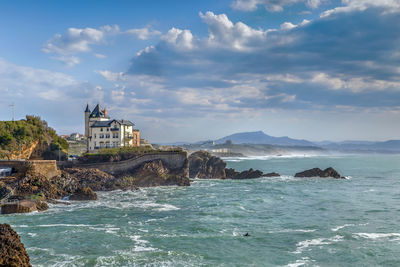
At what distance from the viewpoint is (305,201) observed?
4462 cm

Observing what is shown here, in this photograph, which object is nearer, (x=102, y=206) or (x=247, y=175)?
(x=102, y=206)

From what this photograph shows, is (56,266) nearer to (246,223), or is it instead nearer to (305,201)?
(246,223)

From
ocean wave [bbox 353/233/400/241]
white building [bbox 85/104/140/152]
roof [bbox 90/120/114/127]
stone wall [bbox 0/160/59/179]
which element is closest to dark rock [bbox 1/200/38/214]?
stone wall [bbox 0/160/59/179]

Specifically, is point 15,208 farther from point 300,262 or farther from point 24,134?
point 24,134

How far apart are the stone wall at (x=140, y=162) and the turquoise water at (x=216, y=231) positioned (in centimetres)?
1644

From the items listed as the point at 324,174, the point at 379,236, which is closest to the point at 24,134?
the point at 379,236

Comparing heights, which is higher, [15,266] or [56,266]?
[15,266]

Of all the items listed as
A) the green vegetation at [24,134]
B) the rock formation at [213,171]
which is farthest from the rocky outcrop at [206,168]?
the green vegetation at [24,134]

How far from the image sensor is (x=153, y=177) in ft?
204

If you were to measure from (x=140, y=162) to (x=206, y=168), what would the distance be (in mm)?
19080

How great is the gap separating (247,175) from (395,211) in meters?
41.1

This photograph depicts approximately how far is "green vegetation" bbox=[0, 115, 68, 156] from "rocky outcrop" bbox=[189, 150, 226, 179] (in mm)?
27825

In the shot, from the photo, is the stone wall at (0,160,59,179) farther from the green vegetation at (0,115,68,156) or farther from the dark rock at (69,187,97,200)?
the green vegetation at (0,115,68,156)

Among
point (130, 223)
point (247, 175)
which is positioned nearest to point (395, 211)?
point (130, 223)
